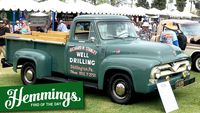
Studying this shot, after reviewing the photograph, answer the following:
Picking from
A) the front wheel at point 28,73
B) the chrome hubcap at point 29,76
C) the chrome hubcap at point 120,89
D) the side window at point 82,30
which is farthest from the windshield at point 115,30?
the chrome hubcap at point 29,76

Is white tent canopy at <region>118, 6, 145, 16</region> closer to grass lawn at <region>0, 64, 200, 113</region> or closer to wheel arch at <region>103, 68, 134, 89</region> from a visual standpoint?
grass lawn at <region>0, 64, 200, 113</region>

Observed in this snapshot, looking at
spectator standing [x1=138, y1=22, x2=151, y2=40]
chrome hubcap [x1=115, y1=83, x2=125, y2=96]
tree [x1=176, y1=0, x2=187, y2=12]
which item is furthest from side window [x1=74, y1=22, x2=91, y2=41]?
tree [x1=176, y1=0, x2=187, y2=12]

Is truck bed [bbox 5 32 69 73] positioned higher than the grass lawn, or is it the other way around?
truck bed [bbox 5 32 69 73]

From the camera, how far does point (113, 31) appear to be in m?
8.49

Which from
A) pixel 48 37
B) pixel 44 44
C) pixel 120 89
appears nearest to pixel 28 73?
pixel 44 44

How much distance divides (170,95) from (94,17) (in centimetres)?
246

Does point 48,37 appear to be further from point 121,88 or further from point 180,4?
point 180,4

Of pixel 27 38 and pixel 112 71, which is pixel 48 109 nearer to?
pixel 112 71

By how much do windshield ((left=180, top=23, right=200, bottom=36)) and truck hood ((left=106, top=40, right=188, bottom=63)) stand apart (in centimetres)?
571

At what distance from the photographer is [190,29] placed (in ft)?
45.8

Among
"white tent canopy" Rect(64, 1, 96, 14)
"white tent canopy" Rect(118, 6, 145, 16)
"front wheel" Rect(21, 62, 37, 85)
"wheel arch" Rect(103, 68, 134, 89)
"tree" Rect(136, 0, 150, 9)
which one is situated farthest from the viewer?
"tree" Rect(136, 0, 150, 9)

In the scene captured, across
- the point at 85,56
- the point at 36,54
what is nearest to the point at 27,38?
the point at 36,54

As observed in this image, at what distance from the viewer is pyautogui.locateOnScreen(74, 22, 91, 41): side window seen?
27.8ft

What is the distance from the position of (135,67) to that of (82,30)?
74.5 inches
